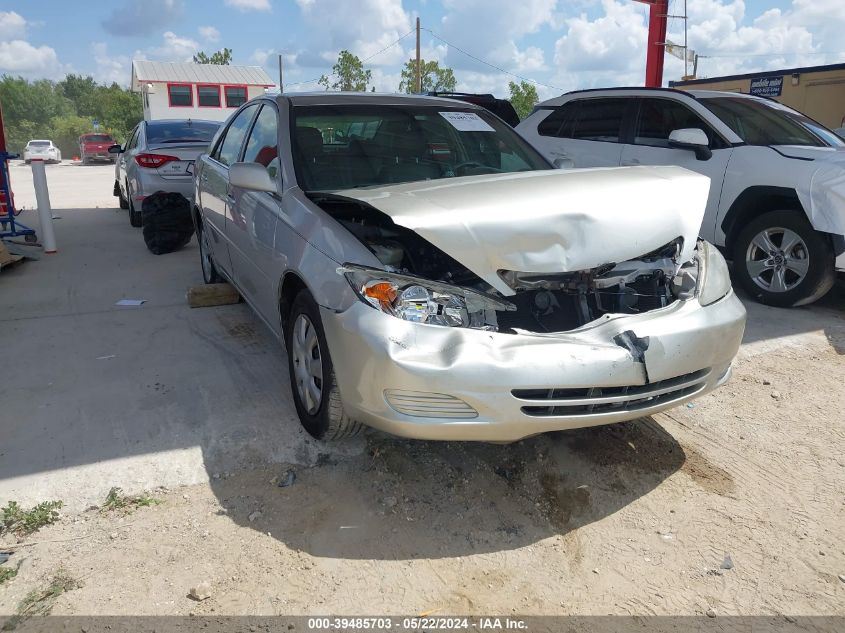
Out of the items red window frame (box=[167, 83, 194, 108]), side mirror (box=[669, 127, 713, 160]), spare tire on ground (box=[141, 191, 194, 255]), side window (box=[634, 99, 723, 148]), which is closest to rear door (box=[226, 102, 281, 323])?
side mirror (box=[669, 127, 713, 160])

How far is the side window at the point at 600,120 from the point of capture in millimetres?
6938

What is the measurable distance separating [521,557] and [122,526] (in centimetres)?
164

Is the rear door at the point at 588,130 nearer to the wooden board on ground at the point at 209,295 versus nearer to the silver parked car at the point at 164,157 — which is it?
the wooden board on ground at the point at 209,295

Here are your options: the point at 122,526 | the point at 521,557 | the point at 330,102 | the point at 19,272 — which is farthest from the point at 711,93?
the point at 19,272

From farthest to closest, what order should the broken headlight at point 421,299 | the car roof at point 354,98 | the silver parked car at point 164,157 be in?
the silver parked car at point 164,157, the car roof at point 354,98, the broken headlight at point 421,299

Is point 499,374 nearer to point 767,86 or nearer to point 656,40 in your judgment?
point 656,40

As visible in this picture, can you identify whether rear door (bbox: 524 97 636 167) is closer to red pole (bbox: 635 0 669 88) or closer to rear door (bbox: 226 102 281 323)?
rear door (bbox: 226 102 281 323)

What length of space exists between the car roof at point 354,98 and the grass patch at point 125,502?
2.45m

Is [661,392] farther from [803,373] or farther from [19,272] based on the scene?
[19,272]

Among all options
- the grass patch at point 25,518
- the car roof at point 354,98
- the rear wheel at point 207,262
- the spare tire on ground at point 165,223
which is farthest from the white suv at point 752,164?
the spare tire on ground at point 165,223

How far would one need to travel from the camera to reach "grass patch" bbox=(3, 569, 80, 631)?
2.24m

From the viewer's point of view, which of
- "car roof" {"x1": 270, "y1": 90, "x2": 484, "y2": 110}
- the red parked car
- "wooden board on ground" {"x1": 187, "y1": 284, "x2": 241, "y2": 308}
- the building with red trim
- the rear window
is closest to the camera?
"car roof" {"x1": 270, "y1": 90, "x2": 484, "y2": 110}

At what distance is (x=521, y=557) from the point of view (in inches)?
102

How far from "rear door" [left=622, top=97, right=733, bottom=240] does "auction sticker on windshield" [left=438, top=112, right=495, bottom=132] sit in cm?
257
